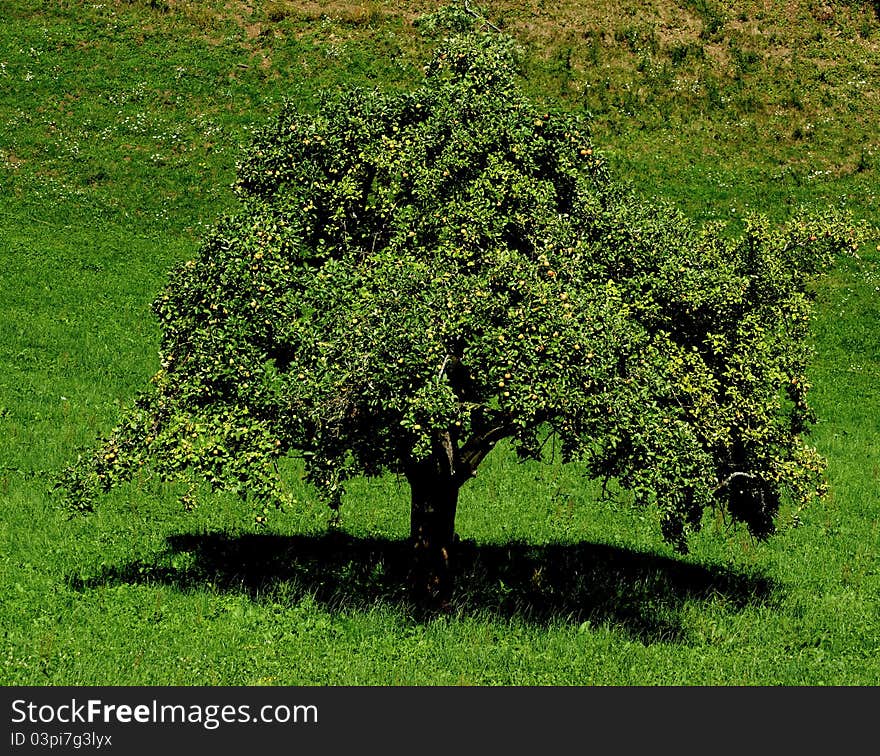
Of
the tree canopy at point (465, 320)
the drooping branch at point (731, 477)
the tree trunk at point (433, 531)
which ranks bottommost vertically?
the tree trunk at point (433, 531)

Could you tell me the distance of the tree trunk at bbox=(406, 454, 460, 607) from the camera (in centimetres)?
1850

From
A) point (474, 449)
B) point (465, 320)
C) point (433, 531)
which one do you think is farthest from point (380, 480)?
point (465, 320)

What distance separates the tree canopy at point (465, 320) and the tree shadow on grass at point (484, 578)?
166 cm

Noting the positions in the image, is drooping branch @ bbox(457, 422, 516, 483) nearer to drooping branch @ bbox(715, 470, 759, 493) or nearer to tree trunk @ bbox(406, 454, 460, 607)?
tree trunk @ bbox(406, 454, 460, 607)

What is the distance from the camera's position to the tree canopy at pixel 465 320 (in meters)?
15.4

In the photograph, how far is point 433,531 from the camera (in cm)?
1870

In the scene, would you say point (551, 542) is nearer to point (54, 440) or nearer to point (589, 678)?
point (589, 678)

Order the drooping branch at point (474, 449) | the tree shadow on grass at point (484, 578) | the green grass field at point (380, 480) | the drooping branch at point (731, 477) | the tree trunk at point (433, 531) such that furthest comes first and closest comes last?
the tree shadow on grass at point (484, 578)
the tree trunk at point (433, 531)
the drooping branch at point (731, 477)
the drooping branch at point (474, 449)
the green grass field at point (380, 480)

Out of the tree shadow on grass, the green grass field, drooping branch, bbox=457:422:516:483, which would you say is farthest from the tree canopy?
the green grass field

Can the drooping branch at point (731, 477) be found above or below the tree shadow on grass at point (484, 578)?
above

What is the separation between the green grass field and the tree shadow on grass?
0.27 feet

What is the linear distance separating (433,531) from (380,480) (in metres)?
7.85

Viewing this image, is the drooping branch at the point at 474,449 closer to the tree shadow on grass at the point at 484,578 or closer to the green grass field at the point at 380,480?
the tree shadow on grass at the point at 484,578

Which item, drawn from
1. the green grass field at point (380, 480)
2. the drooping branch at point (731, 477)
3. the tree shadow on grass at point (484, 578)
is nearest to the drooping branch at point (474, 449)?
the tree shadow on grass at point (484, 578)
